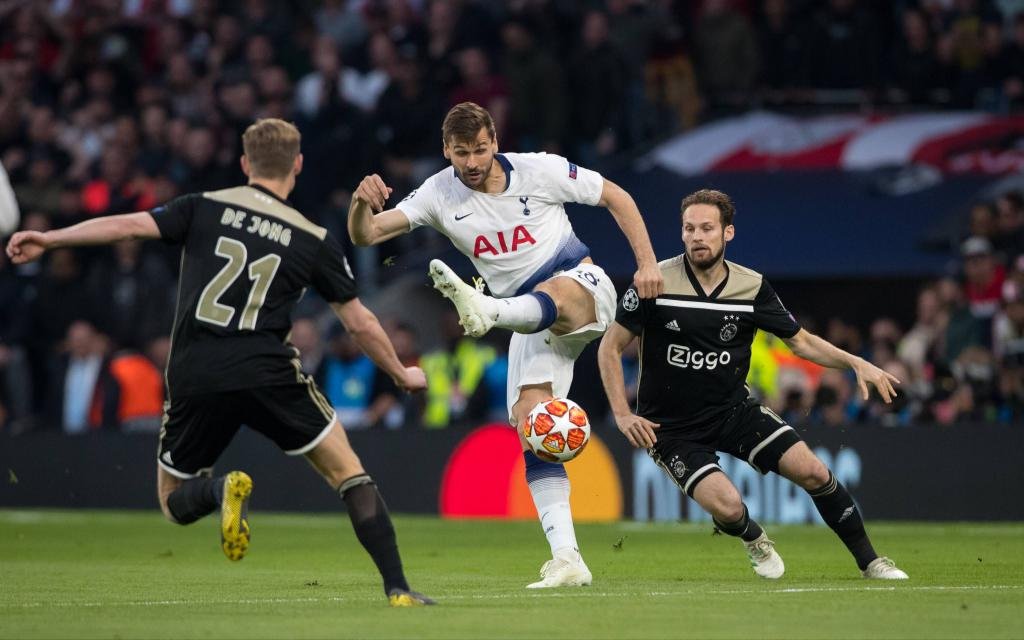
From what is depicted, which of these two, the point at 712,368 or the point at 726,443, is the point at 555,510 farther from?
the point at 712,368

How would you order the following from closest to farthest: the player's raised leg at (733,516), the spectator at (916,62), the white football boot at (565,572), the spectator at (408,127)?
the white football boot at (565,572)
the player's raised leg at (733,516)
the spectator at (916,62)
the spectator at (408,127)

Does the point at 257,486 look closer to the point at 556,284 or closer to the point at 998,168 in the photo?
the point at 998,168

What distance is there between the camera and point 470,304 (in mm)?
9258

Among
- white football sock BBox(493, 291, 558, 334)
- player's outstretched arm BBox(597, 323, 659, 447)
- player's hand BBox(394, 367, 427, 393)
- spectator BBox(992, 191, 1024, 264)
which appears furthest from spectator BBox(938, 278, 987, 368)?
player's hand BBox(394, 367, 427, 393)

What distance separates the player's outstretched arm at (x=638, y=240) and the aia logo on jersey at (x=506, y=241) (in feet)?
1.39

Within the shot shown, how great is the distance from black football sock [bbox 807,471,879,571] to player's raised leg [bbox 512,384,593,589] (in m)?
1.28

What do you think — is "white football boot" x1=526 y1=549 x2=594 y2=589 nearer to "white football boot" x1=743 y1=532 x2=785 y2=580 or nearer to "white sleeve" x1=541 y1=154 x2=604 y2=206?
"white football boot" x1=743 y1=532 x2=785 y2=580

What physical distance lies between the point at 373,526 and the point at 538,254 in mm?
2333

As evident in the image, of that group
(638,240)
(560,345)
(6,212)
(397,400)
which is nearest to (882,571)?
(560,345)

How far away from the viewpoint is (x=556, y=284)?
9.64 m

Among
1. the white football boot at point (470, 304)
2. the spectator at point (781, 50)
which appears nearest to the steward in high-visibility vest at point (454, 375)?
the spectator at point (781, 50)

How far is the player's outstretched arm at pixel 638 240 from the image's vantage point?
9.45 meters

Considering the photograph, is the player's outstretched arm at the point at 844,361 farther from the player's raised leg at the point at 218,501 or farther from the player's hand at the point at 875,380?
the player's raised leg at the point at 218,501

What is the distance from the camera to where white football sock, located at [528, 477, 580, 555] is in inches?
376
